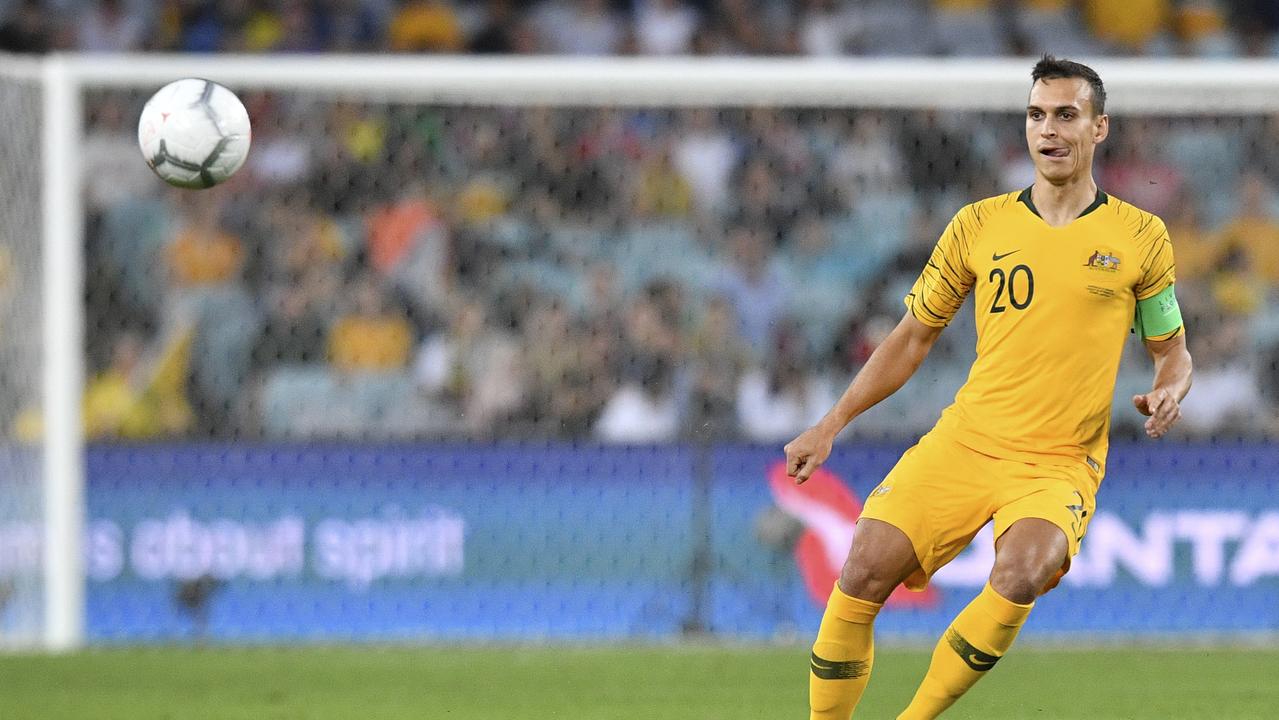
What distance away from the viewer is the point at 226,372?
424 inches

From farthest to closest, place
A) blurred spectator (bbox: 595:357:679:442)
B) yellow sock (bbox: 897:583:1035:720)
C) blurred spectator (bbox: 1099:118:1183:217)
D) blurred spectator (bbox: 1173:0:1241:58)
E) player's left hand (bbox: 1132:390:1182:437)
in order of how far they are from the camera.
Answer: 1. blurred spectator (bbox: 1173:0:1241:58)
2. blurred spectator (bbox: 1099:118:1183:217)
3. blurred spectator (bbox: 595:357:679:442)
4. yellow sock (bbox: 897:583:1035:720)
5. player's left hand (bbox: 1132:390:1182:437)

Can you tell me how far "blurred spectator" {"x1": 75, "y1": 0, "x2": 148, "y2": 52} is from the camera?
1396 centimetres

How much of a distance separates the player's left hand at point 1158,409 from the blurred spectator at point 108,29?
35.2 feet

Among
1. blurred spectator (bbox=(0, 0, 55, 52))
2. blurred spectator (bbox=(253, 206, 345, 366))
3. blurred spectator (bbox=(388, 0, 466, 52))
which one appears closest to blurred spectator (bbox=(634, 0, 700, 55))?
blurred spectator (bbox=(388, 0, 466, 52))

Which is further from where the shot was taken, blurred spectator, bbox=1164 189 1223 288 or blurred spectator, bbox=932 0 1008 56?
blurred spectator, bbox=932 0 1008 56

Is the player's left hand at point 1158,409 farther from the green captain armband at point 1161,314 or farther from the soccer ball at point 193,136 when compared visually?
the soccer ball at point 193,136

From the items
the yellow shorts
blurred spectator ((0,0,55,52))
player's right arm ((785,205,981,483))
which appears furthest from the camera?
blurred spectator ((0,0,55,52))

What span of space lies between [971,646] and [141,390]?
6.91 meters

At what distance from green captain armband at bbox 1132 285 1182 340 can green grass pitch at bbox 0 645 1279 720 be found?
6.98 ft

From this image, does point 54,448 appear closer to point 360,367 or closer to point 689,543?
point 360,367

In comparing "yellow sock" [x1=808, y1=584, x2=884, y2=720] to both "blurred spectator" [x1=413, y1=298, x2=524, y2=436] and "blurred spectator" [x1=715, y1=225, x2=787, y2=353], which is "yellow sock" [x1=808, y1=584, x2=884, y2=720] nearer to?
"blurred spectator" [x1=413, y1=298, x2=524, y2=436]

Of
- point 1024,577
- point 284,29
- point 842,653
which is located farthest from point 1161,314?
point 284,29

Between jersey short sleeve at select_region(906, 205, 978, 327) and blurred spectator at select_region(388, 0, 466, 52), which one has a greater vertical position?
blurred spectator at select_region(388, 0, 466, 52)

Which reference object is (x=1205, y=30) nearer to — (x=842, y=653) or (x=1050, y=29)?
(x=1050, y=29)
